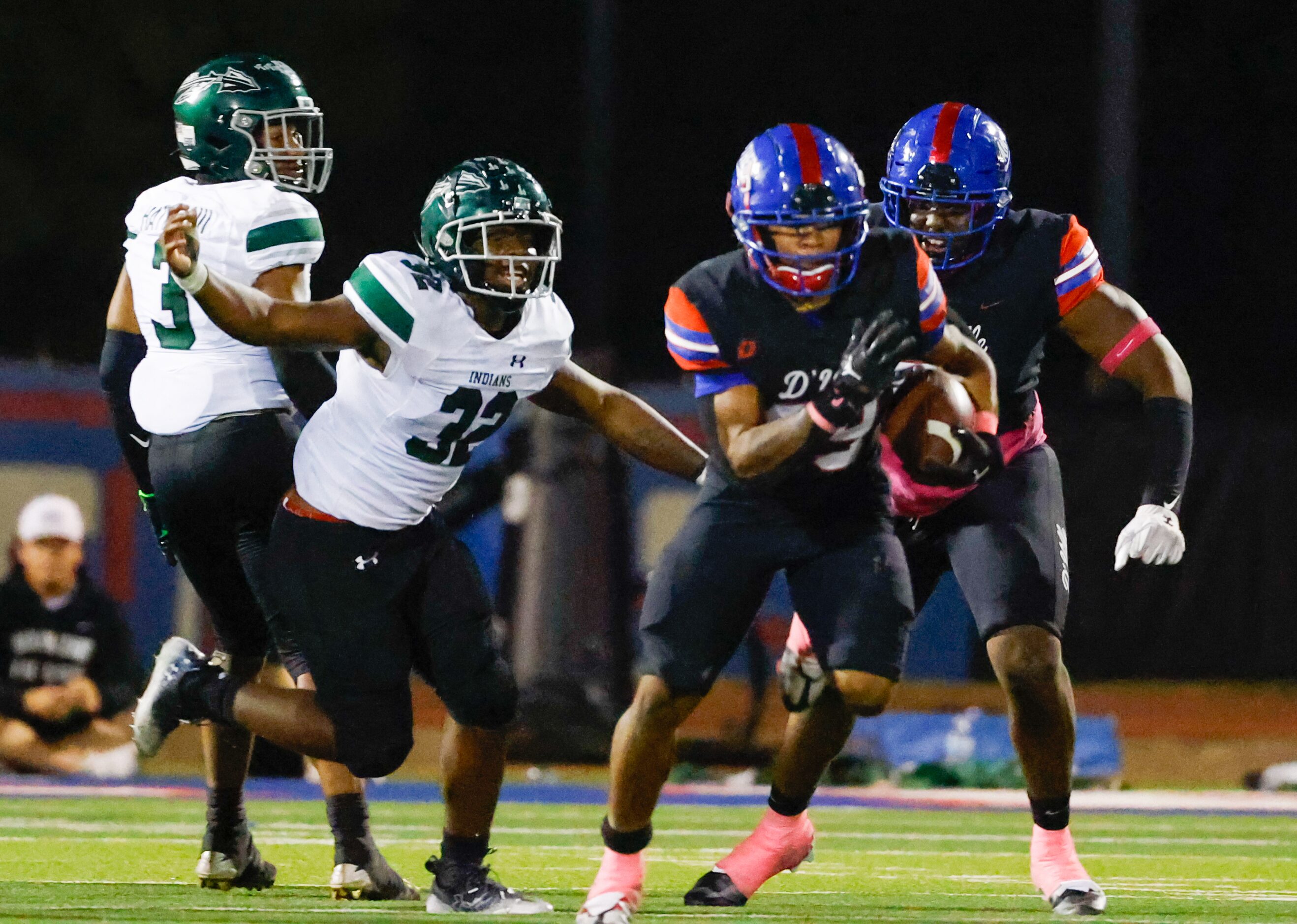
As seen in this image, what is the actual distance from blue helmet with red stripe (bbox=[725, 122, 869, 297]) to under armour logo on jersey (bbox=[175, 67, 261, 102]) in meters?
1.26

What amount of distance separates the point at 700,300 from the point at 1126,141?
8785 millimetres

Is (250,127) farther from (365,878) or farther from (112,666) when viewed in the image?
(112,666)

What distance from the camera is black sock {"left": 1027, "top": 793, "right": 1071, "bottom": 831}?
4.82 metres

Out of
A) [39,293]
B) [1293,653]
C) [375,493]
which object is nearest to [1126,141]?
[1293,653]

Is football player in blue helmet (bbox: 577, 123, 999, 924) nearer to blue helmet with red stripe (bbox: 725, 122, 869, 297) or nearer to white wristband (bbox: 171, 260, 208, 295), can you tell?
blue helmet with red stripe (bbox: 725, 122, 869, 297)

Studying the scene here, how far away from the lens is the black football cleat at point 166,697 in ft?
16.3

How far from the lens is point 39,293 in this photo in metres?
16.0

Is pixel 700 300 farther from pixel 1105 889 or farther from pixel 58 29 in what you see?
pixel 58 29

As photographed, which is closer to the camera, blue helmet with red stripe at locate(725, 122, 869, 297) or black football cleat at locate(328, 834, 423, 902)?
blue helmet with red stripe at locate(725, 122, 869, 297)

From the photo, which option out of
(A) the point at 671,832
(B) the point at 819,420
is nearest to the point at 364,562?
(B) the point at 819,420

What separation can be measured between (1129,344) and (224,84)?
2.12 metres

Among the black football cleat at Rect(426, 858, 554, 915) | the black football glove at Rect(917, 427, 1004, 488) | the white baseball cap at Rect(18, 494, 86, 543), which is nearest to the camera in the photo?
the black football glove at Rect(917, 427, 1004, 488)

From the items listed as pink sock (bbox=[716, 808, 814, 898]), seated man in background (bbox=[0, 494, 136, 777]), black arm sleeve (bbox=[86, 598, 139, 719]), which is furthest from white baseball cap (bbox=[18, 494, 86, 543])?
pink sock (bbox=[716, 808, 814, 898])

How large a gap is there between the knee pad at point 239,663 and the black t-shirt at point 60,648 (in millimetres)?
3709
